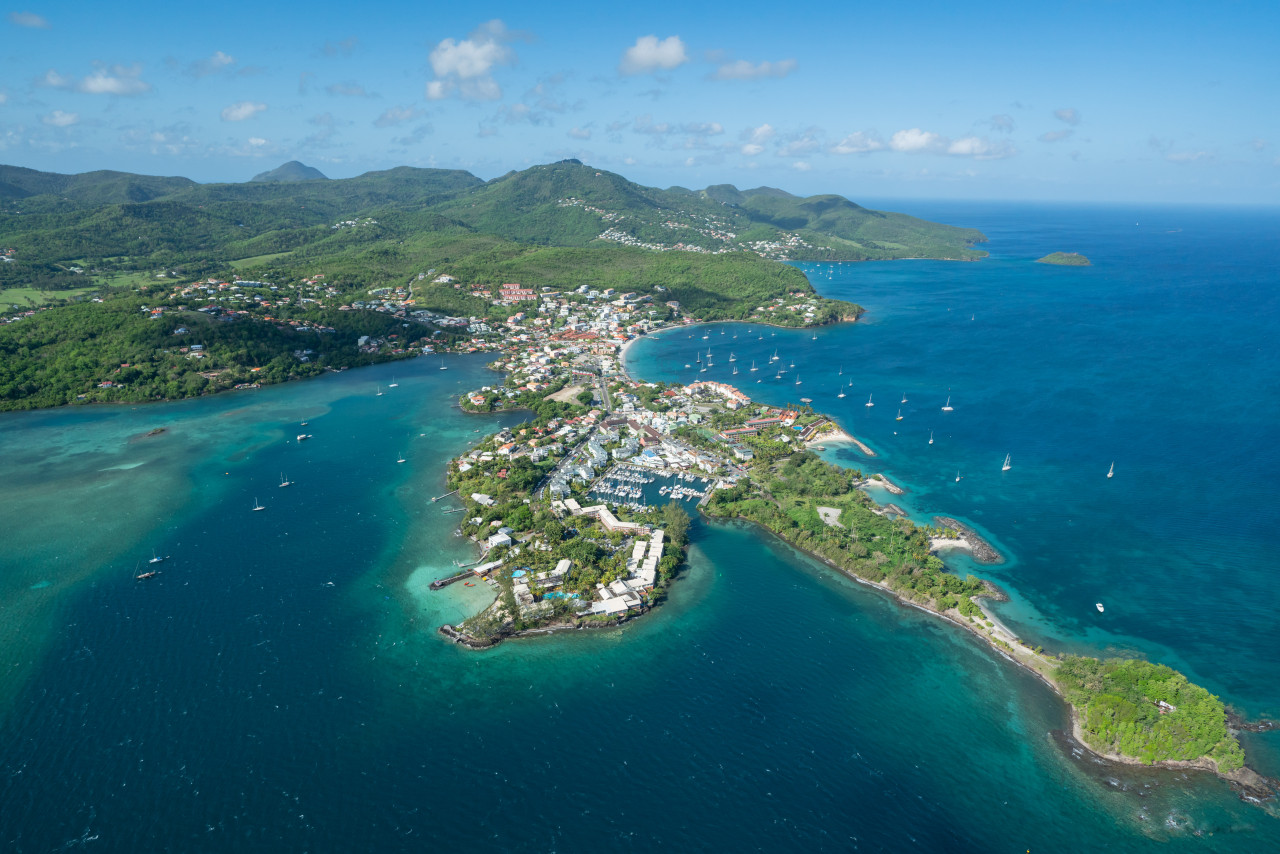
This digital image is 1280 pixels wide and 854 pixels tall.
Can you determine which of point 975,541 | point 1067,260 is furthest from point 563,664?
point 1067,260

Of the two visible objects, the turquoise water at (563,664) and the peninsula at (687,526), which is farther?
the peninsula at (687,526)

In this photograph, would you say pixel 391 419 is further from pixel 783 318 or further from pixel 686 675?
pixel 783 318

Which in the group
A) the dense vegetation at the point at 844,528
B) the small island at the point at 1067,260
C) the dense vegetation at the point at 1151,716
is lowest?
the dense vegetation at the point at 1151,716

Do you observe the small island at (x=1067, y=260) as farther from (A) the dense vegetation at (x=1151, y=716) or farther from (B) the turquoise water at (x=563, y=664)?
(A) the dense vegetation at (x=1151, y=716)

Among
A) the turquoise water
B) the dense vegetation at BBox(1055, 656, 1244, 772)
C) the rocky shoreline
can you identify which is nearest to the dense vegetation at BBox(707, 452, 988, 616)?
the turquoise water

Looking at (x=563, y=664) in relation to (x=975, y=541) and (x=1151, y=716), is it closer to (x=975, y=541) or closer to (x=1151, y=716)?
(x=1151, y=716)

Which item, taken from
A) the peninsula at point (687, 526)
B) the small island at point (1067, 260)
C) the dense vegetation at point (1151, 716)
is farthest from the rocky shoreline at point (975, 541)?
the small island at point (1067, 260)

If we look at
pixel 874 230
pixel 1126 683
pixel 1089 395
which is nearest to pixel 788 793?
pixel 1126 683
